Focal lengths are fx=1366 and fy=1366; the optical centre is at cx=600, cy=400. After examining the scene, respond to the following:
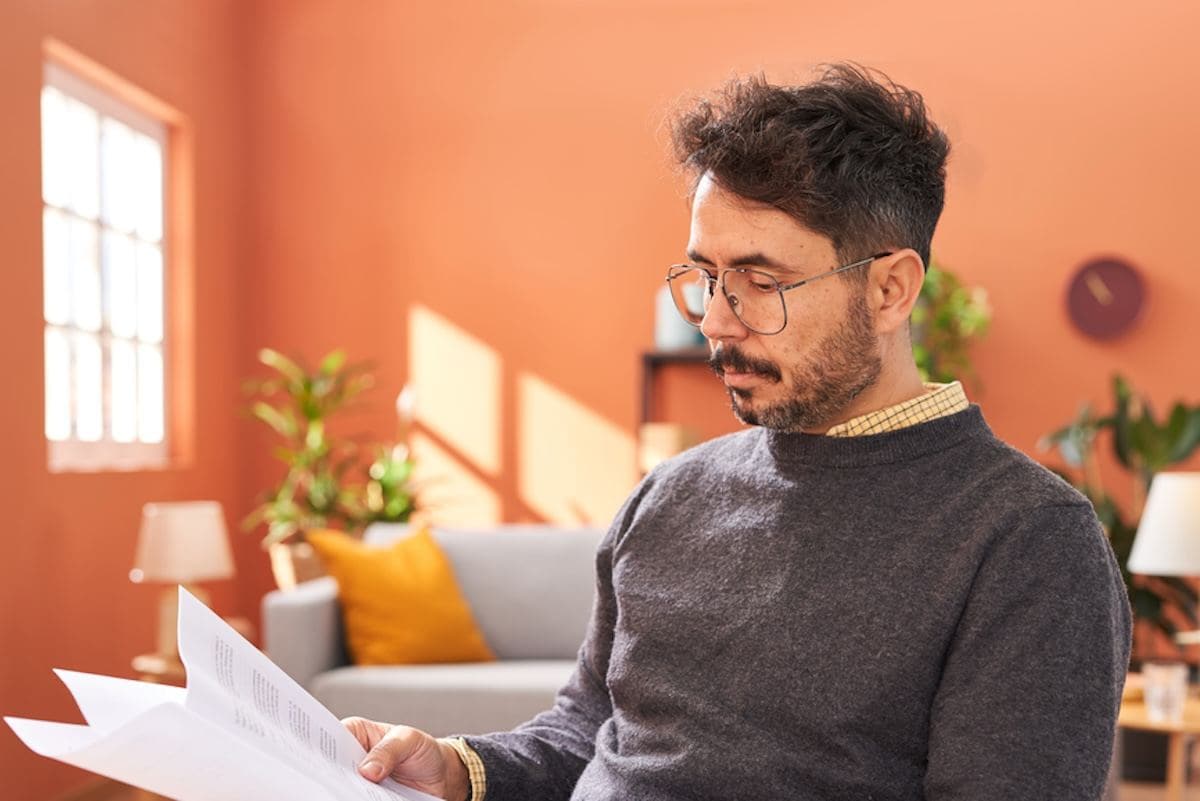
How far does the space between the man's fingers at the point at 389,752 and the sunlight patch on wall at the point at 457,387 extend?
168 inches

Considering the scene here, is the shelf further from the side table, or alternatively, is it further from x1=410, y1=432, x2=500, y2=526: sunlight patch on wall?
the side table

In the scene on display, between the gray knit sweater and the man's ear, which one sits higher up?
the man's ear

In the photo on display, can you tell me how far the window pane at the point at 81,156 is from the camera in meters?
4.32

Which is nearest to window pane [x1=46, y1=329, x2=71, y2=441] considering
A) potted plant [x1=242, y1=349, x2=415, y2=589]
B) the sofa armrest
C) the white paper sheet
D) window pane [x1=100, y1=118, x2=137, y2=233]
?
window pane [x1=100, y1=118, x2=137, y2=233]

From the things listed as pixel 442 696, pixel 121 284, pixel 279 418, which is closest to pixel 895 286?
pixel 442 696

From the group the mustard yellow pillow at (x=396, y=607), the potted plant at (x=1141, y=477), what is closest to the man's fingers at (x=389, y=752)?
the mustard yellow pillow at (x=396, y=607)

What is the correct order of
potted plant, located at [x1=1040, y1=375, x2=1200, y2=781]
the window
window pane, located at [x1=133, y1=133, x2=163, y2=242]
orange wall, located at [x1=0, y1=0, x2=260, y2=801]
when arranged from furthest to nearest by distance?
window pane, located at [x1=133, y1=133, x2=163, y2=242] → potted plant, located at [x1=1040, y1=375, x2=1200, y2=781] → the window → orange wall, located at [x1=0, y1=0, x2=260, y2=801]

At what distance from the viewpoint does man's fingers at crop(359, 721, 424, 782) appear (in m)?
1.26

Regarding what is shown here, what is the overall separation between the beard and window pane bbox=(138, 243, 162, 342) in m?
3.95

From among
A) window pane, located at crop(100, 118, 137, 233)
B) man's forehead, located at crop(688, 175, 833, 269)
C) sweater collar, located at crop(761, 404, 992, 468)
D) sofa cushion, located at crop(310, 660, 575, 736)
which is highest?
window pane, located at crop(100, 118, 137, 233)

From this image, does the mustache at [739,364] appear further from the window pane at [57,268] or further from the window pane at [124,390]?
the window pane at [124,390]

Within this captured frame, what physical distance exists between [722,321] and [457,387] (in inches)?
172

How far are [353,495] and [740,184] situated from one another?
3.98 meters

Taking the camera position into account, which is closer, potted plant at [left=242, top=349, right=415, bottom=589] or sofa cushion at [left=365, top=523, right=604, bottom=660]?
sofa cushion at [left=365, top=523, right=604, bottom=660]
